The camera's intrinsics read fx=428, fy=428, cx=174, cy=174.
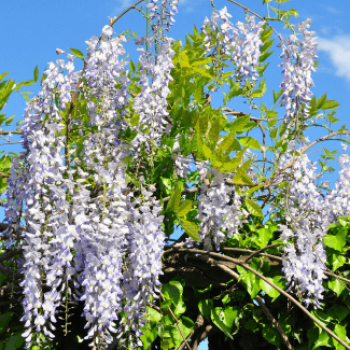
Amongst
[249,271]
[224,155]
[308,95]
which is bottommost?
[249,271]

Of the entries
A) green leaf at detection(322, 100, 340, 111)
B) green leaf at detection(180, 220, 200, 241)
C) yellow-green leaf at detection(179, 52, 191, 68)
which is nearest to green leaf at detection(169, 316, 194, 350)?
green leaf at detection(180, 220, 200, 241)

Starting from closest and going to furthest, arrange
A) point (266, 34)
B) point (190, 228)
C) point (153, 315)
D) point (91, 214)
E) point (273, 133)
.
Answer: point (91, 214) → point (190, 228) → point (153, 315) → point (273, 133) → point (266, 34)

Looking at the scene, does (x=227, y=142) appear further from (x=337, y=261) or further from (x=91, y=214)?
(x=337, y=261)

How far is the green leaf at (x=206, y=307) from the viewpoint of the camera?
2174 mm

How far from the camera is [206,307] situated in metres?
2.19

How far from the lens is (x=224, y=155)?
1.91 meters

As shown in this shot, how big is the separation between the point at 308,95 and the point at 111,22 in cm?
115

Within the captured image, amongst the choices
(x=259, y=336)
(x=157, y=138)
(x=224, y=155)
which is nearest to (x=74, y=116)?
(x=157, y=138)

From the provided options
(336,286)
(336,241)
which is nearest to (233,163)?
(336,241)

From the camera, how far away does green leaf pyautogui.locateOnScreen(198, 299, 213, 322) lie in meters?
2.17

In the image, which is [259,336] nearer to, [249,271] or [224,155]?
[249,271]

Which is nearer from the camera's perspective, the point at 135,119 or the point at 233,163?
the point at 233,163

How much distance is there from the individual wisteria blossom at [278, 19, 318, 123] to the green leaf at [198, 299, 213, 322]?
3.70 feet

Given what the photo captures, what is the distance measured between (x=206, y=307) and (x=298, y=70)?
1391mm
